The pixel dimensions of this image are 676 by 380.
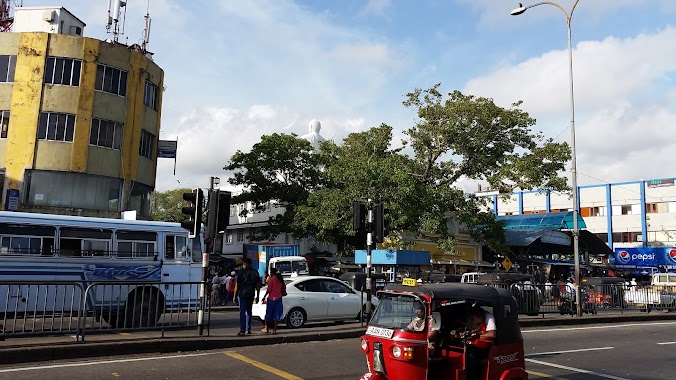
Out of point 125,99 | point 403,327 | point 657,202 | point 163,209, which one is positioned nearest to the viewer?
point 403,327

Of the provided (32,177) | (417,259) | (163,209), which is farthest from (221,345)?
(163,209)

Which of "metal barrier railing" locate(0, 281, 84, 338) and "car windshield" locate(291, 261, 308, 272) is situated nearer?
"metal barrier railing" locate(0, 281, 84, 338)

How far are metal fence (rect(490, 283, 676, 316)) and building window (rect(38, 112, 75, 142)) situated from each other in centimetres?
2079

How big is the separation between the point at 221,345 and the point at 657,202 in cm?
5716

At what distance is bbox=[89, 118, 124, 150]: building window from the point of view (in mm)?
27091

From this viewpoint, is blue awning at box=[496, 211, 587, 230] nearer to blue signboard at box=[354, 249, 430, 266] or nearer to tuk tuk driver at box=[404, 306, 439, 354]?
blue signboard at box=[354, 249, 430, 266]

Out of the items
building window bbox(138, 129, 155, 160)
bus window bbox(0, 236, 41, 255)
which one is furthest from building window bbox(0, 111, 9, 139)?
bus window bbox(0, 236, 41, 255)

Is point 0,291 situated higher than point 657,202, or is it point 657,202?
point 657,202

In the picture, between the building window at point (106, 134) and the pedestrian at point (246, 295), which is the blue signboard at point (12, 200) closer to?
the building window at point (106, 134)

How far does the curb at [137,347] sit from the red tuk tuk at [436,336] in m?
5.54

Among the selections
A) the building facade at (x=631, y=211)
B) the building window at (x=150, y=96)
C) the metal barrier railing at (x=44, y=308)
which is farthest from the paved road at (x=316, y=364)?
the building facade at (x=631, y=211)

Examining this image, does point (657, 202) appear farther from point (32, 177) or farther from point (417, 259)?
point (32, 177)

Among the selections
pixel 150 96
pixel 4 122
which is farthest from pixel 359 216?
pixel 4 122

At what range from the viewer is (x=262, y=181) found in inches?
1478
